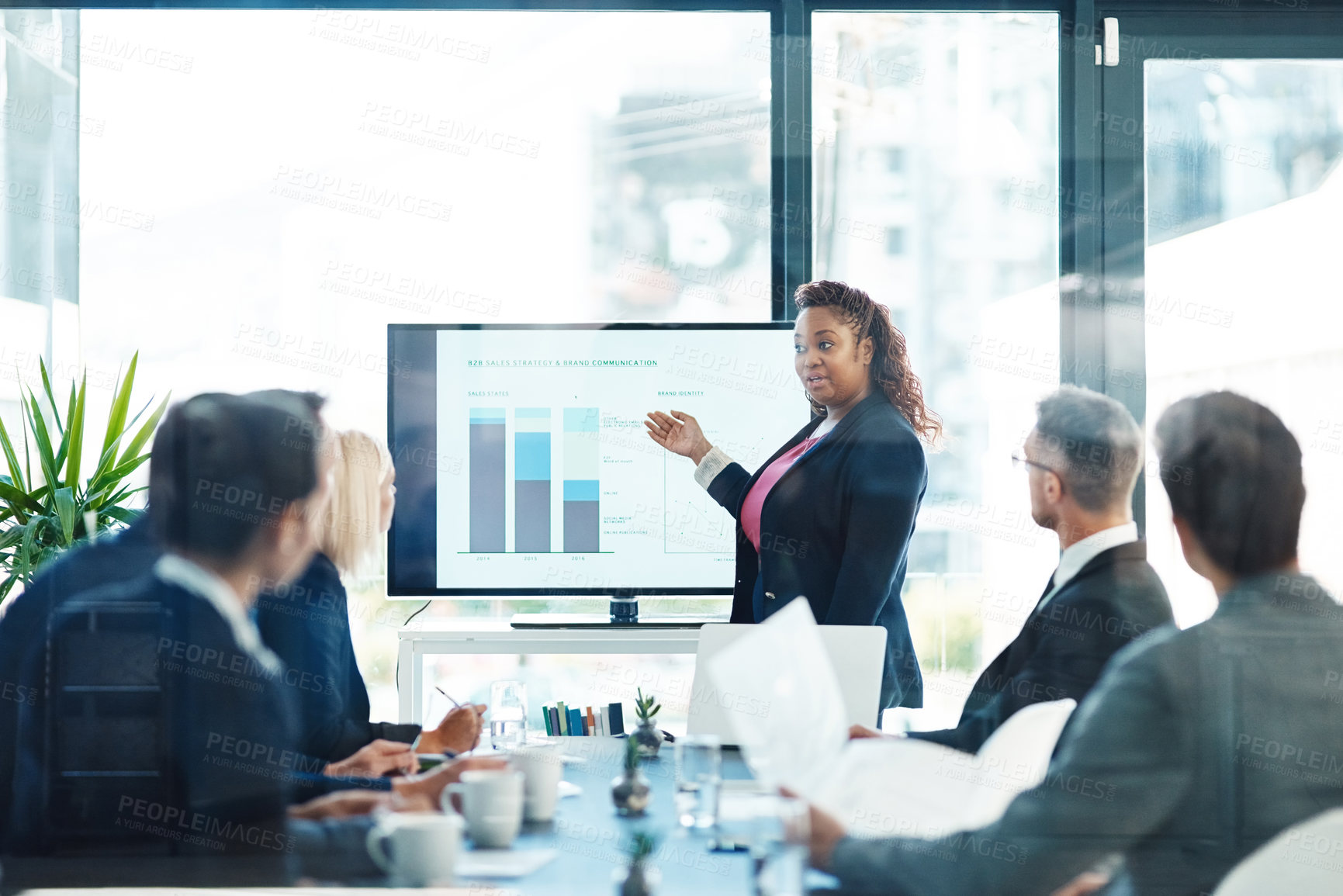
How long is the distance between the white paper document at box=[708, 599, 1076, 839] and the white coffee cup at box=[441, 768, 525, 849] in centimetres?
31

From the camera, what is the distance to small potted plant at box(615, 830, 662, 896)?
1348 millimetres

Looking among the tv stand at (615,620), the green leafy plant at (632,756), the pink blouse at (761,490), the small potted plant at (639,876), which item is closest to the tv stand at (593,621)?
the tv stand at (615,620)

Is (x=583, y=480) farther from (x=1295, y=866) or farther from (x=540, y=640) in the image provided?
(x=1295, y=866)

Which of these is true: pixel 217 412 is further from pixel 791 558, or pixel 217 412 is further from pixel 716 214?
pixel 716 214

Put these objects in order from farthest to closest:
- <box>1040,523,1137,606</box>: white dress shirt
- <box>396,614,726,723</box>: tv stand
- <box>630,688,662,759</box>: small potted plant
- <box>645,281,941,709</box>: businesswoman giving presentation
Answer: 1. <box>396,614,726,723</box>: tv stand
2. <box>645,281,941,709</box>: businesswoman giving presentation
3. <box>630,688,662,759</box>: small potted plant
4. <box>1040,523,1137,606</box>: white dress shirt

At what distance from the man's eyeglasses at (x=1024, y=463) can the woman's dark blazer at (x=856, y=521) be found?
1.14ft

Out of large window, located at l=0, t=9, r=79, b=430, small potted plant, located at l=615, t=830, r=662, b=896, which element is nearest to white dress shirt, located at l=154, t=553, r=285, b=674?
small potted plant, located at l=615, t=830, r=662, b=896

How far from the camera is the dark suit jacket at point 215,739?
1319mm

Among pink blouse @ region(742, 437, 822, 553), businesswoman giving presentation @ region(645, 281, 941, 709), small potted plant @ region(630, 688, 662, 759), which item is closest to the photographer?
small potted plant @ region(630, 688, 662, 759)

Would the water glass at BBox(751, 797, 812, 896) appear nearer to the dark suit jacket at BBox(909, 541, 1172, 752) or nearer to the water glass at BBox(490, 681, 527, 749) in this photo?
the dark suit jacket at BBox(909, 541, 1172, 752)

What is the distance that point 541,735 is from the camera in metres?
2.54

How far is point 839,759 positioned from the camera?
1.27 m

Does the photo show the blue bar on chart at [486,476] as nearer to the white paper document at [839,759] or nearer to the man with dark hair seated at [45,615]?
the man with dark hair seated at [45,615]

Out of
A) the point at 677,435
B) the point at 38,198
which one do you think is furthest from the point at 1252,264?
the point at 38,198
